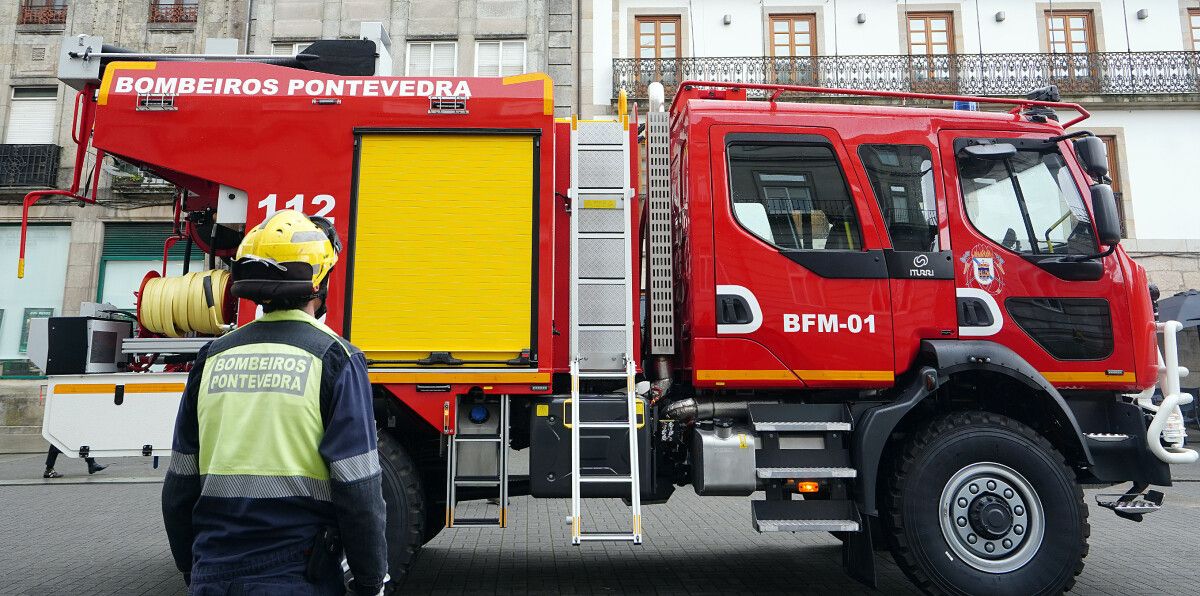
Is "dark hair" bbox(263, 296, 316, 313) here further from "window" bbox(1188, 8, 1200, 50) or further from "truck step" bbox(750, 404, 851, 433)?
"window" bbox(1188, 8, 1200, 50)

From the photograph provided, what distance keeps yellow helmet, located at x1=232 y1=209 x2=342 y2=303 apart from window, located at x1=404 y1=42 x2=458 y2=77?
1673cm

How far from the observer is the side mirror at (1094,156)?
4.36 metres

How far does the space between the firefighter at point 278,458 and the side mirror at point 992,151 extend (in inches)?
166

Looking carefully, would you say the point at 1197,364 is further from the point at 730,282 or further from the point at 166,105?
the point at 166,105

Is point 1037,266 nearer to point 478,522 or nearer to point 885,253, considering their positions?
point 885,253

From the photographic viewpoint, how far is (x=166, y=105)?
4.53 meters

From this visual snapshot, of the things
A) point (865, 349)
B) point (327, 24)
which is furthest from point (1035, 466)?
point (327, 24)

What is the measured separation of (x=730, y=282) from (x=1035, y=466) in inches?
80.1

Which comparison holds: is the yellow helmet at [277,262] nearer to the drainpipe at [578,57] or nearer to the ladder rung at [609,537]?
the ladder rung at [609,537]

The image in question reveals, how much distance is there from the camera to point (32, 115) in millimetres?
18109

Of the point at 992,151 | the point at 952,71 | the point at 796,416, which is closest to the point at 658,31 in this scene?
the point at 952,71

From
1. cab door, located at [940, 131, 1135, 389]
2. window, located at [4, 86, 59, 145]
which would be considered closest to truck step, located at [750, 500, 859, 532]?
cab door, located at [940, 131, 1135, 389]

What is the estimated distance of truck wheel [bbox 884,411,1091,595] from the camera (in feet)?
13.8

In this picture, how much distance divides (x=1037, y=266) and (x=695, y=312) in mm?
2161
